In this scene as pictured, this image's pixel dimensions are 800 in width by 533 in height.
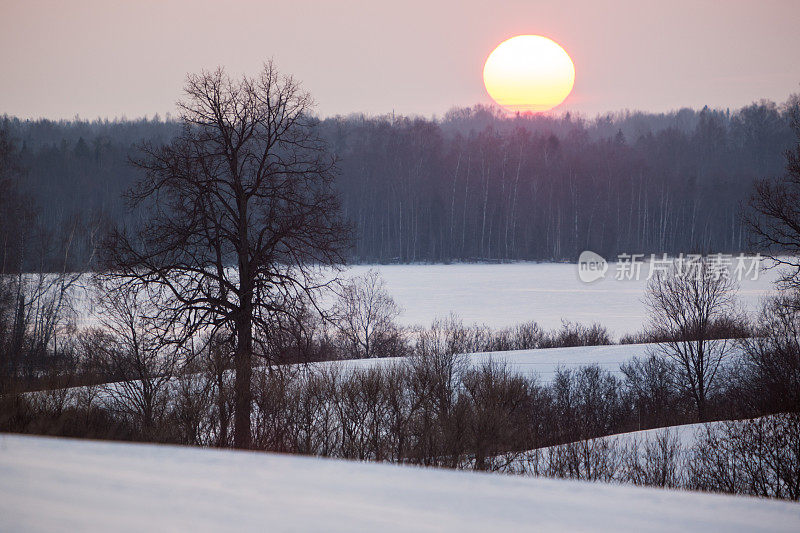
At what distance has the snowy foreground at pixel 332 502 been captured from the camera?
310 cm

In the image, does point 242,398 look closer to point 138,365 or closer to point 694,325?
point 138,365

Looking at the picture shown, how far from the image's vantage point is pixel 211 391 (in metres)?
14.3

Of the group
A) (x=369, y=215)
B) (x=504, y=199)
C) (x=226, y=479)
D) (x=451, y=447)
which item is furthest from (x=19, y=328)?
(x=504, y=199)

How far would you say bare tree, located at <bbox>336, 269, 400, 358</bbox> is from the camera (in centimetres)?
3384

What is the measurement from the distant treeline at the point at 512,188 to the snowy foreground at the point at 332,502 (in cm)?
6702

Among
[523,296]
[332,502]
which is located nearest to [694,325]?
[523,296]

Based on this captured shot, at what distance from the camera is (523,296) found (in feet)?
150

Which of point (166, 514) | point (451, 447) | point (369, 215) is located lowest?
point (451, 447)

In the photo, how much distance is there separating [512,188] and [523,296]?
35.5m

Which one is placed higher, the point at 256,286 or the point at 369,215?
the point at 369,215

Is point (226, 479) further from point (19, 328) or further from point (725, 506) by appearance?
point (19, 328)

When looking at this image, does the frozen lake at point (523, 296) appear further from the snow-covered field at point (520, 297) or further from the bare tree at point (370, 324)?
the bare tree at point (370, 324)

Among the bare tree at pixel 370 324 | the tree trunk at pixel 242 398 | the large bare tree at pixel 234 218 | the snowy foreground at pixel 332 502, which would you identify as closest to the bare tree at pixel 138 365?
the large bare tree at pixel 234 218

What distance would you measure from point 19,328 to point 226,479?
27.5m
